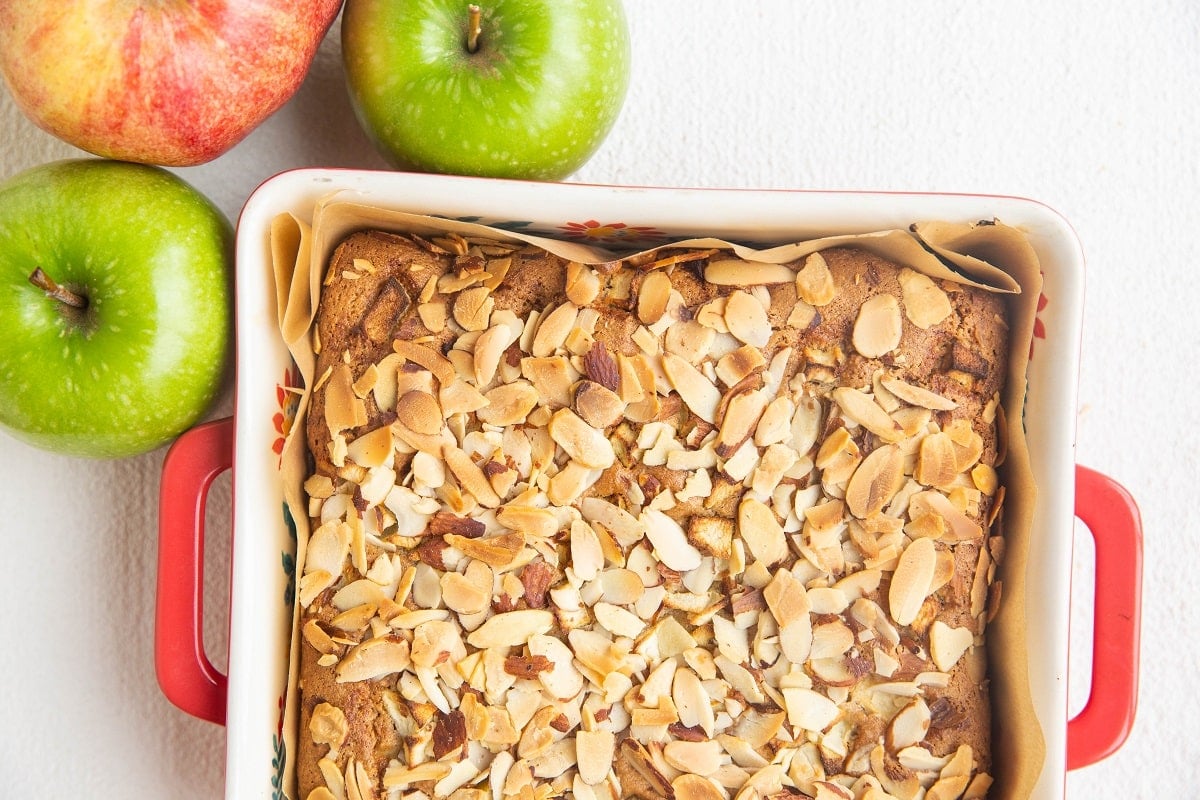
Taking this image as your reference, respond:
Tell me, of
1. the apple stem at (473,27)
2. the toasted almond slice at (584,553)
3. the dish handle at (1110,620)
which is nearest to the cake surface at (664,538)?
the toasted almond slice at (584,553)

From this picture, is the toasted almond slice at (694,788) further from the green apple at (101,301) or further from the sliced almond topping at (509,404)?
the green apple at (101,301)

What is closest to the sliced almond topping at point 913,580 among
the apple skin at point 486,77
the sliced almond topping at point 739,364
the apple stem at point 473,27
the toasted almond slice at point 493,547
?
the sliced almond topping at point 739,364

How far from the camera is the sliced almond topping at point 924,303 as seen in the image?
858 mm

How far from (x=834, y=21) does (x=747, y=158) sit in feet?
0.61

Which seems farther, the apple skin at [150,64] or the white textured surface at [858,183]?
the white textured surface at [858,183]

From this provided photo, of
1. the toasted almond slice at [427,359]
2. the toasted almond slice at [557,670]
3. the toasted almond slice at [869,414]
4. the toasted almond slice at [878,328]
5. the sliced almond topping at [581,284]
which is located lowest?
the toasted almond slice at [557,670]

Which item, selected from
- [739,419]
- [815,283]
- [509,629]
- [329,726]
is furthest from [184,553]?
[815,283]

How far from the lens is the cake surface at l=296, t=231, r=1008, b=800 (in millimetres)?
857

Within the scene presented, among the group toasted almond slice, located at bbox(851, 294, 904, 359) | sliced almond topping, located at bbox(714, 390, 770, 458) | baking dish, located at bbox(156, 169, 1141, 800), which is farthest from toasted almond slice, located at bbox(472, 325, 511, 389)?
toasted almond slice, located at bbox(851, 294, 904, 359)

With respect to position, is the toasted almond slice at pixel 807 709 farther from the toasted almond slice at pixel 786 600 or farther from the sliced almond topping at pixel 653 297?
the sliced almond topping at pixel 653 297

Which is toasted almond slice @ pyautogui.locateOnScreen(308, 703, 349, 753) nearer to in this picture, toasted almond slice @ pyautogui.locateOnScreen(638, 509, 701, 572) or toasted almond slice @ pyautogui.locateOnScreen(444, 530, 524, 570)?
toasted almond slice @ pyautogui.locateOnScreen(444, 530, 524, 570)

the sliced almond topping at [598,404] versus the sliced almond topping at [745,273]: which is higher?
the sliced almond topping at [745,273]

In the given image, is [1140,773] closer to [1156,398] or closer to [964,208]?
[1156,398]

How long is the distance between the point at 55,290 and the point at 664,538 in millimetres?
584
